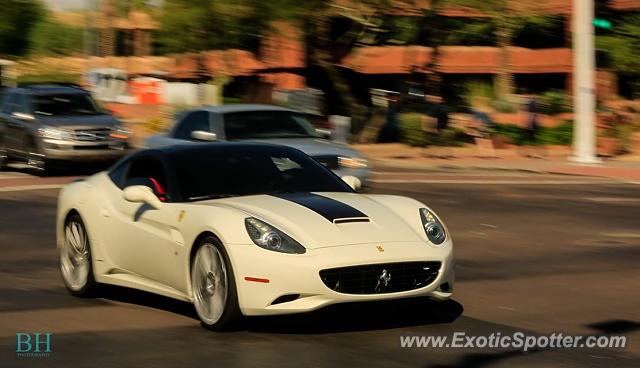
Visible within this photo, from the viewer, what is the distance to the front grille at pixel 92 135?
24641 millimetres


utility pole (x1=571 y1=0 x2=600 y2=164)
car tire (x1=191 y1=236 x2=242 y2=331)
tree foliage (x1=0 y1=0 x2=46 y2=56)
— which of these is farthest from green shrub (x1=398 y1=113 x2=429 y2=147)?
tree foliage (x1=0 y1=0 x2=46 y2=56)

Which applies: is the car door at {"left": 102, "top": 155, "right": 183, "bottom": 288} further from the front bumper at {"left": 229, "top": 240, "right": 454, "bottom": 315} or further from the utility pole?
the utility pole

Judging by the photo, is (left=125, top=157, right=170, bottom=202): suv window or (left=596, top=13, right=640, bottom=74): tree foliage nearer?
(left=125, top=157, right=170, bottom=202): suv window

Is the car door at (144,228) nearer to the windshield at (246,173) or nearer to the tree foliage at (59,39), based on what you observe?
the windshield at (246,173)

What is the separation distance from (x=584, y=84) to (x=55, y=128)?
40.7ft

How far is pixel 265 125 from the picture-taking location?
18.8 m

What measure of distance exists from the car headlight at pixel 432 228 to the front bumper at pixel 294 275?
1.71ft

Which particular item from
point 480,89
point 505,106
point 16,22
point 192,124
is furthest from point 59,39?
point 192,124

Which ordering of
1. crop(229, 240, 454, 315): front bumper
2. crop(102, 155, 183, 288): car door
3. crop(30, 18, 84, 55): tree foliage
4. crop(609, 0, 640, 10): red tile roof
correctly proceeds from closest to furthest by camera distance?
crop(229, 240, 454, 315): front bumper < crop(102, 155, 183, 288): car door < crop(609, 0, 640, 10): red tile roof < crop(30, 18, 84, 55): tree foliage

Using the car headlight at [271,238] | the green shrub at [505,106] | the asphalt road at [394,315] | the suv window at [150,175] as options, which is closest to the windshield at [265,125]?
the asphalt road at [394,315]

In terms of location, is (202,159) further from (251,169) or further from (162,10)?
(162,10)

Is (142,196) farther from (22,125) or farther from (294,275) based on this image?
(22,125)

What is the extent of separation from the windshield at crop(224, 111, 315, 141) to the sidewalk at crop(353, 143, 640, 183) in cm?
905

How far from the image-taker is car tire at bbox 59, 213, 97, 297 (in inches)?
423
